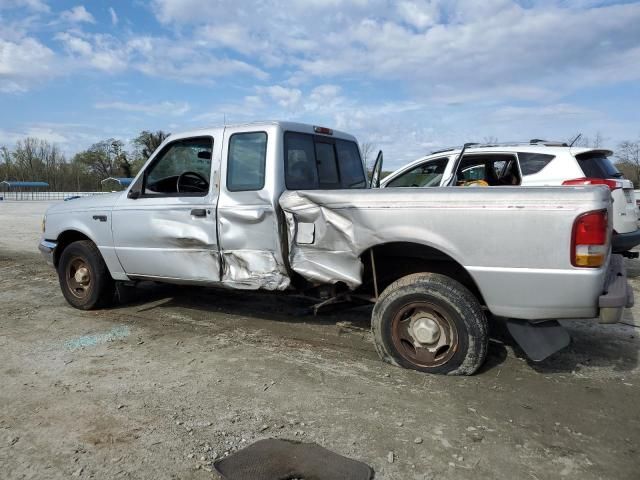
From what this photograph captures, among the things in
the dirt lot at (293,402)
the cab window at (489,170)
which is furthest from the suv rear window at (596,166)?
the dirt lot at (293,402)

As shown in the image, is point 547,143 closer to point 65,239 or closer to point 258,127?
point 258,127

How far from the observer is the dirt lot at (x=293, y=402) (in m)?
2.88

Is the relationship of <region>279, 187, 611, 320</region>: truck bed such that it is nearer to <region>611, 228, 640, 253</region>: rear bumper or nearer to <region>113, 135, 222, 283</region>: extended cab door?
<region>113, 135, 222, 283</region>: extended cab door

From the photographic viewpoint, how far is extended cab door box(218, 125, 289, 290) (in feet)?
15.3

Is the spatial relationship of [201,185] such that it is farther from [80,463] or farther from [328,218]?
[80,463]

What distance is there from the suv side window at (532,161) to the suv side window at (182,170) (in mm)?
4358

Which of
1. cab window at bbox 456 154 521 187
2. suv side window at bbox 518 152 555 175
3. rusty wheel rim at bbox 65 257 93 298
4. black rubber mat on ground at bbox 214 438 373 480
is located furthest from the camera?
cab window at bbox 456 154 521 187

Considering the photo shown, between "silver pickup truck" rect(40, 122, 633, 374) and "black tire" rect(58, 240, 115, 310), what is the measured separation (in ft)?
0.06

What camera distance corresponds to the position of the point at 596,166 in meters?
6.84

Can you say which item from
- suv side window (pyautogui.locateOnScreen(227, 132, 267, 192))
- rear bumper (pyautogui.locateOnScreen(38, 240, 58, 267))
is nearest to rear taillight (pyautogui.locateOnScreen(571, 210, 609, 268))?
suv side window (pyautogui.locateOnScreen(227, 132, 267, 192))

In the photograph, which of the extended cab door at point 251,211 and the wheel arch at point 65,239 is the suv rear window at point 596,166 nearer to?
the extended cab door at point 251,211

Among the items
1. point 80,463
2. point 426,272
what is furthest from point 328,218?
point 80,463

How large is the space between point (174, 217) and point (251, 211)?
0.96 metres

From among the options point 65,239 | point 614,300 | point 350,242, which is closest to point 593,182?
point 614,300
